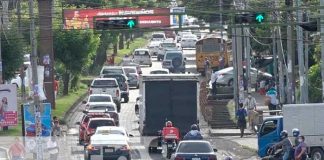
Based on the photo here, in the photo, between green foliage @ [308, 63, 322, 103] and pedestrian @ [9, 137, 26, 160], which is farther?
green foliage @ [308, 63, 322, 103]

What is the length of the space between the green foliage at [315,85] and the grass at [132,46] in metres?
36.9

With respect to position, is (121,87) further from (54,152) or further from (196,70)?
(54,152)

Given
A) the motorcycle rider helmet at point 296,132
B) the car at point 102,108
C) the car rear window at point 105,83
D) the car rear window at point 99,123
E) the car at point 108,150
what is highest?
the car rear window at point 105,83

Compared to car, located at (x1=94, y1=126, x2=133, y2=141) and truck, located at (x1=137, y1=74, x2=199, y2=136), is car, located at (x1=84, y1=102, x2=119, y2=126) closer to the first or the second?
truck, located at (x1=137, y1=74, x2=199, y2=136)

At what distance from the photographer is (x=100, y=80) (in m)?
63.9

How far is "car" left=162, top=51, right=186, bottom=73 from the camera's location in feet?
275

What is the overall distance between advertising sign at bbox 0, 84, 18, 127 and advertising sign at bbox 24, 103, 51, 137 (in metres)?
4.32

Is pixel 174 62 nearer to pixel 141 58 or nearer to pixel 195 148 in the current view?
pixel 141 58

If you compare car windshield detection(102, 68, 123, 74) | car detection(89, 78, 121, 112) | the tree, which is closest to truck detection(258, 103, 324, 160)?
car detection(89, 78, 121, 112)

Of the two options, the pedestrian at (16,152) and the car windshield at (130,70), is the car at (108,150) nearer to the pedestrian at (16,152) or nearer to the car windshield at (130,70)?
the pedestrian at (16,152)

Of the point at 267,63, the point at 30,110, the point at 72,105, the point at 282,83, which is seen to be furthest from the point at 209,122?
the point at 267,63

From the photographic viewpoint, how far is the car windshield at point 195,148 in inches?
1567

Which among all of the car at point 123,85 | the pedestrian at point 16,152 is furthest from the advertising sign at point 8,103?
the car at point 123,85

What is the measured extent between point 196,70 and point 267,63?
664 cm
